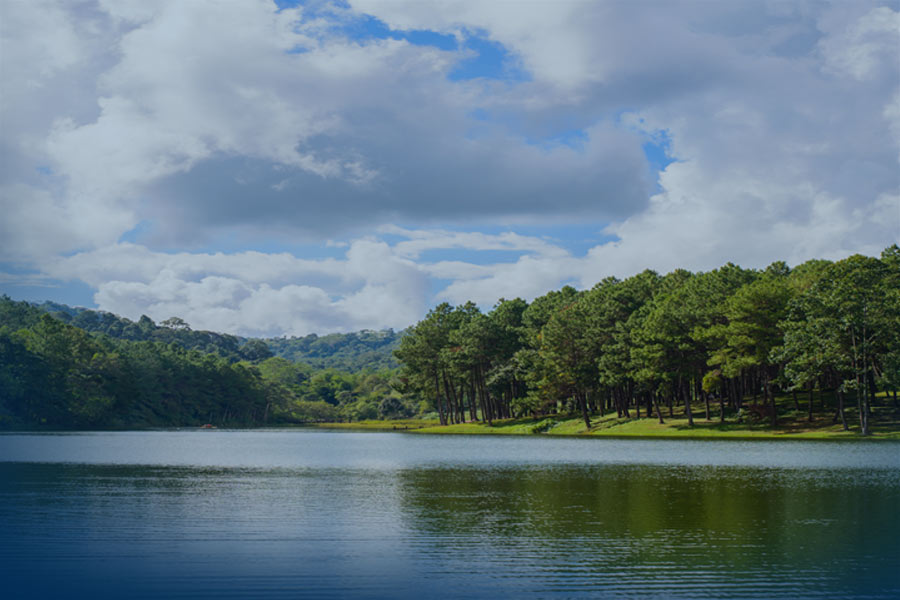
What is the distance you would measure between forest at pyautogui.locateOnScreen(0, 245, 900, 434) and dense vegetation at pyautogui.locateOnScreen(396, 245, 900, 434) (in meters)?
0.19

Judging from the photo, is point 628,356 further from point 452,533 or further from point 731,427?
point 452,533

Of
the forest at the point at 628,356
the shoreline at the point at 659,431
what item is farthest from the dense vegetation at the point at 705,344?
the shoreline at the point at 659,431

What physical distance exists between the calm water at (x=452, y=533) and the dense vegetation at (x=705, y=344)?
34.7 metres

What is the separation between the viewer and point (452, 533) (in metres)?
21.0

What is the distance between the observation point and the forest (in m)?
71.4

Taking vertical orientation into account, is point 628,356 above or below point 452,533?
above

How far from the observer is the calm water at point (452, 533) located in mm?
15547

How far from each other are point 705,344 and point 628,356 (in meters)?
10.0

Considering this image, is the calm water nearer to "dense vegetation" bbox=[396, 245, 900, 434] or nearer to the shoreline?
the shoreline

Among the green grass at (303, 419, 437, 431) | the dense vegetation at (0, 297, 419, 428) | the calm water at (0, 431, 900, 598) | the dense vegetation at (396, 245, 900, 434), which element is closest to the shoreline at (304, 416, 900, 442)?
the dense vegetation at (396, 245, 900, 434)

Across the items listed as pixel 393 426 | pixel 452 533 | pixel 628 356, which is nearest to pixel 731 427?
pixel 628 356

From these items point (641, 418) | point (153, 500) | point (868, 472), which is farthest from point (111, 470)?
point (641, 418)

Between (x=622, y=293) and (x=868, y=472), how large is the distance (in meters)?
68.2

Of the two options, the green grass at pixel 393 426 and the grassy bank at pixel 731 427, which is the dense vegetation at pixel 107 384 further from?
the grassy bank at pixel 731 427
